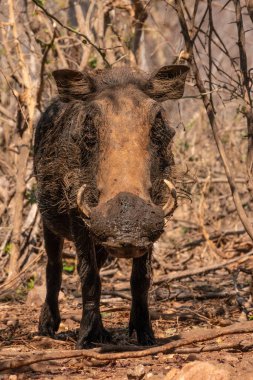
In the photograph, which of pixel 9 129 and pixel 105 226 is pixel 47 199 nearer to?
pixel 105 226

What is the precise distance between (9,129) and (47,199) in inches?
153

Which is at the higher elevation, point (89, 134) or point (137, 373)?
point (89, 134)

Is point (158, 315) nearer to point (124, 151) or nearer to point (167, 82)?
point (167, 82)

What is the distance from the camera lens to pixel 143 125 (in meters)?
4.71

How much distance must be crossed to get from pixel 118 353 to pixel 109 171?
37.7 inches

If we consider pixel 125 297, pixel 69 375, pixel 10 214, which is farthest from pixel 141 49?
pixel 69 375

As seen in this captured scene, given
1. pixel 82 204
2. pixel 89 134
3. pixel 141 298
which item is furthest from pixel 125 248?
pixel 141 298

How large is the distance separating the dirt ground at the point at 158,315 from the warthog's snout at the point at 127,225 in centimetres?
58

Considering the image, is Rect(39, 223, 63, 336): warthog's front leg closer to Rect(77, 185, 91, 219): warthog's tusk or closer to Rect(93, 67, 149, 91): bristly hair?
Rect(93, 67, 149, 91): bristly hair

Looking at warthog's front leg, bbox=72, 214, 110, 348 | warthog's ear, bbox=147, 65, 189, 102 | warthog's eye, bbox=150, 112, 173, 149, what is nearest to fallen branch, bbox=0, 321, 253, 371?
warthog's front leg, bbox=72, 214, 110, 348

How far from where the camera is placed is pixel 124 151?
448 cm

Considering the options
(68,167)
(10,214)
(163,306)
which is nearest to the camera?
(68,167)

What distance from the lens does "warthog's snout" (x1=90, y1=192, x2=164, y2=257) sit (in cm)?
396

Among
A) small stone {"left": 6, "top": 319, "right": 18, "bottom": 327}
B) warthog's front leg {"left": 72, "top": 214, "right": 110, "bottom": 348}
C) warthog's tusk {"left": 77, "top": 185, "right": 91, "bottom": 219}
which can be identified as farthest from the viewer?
small stone {"left": 6, "top": 319, "right": 18, "bottom": 327}
